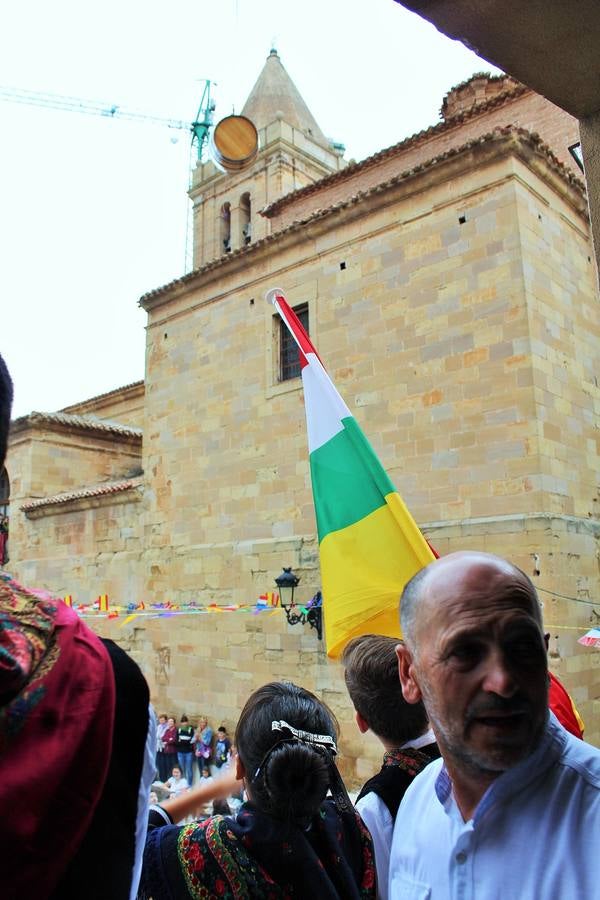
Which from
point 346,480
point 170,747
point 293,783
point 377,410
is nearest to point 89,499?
point 170,747

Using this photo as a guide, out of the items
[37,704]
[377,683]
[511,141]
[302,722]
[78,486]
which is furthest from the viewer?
[78,486]

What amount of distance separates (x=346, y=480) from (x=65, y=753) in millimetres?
2861

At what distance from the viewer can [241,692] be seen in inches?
399

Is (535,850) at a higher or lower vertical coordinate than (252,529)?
lower

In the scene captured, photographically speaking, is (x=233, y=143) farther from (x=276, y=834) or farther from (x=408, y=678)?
(x=276, y=834)

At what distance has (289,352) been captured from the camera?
10852 mm

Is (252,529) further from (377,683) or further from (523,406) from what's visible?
(377,683)

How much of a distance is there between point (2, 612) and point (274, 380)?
992 cm

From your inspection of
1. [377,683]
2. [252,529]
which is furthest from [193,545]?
[377,683]

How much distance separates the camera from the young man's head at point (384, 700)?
2.08 m

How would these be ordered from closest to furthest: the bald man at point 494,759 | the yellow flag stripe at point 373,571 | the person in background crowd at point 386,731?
the bald man at point 494,759 < the person in background crowd at point 386,731 < the yellow flag stripe at point 373,571

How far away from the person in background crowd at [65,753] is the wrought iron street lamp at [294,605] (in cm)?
842

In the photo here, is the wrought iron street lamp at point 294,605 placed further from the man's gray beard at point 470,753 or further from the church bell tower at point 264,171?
the church bell tower at point 264,171

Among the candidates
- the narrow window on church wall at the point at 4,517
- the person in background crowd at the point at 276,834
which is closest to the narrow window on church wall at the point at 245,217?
the narrow window on church wall at the point at 4,517
